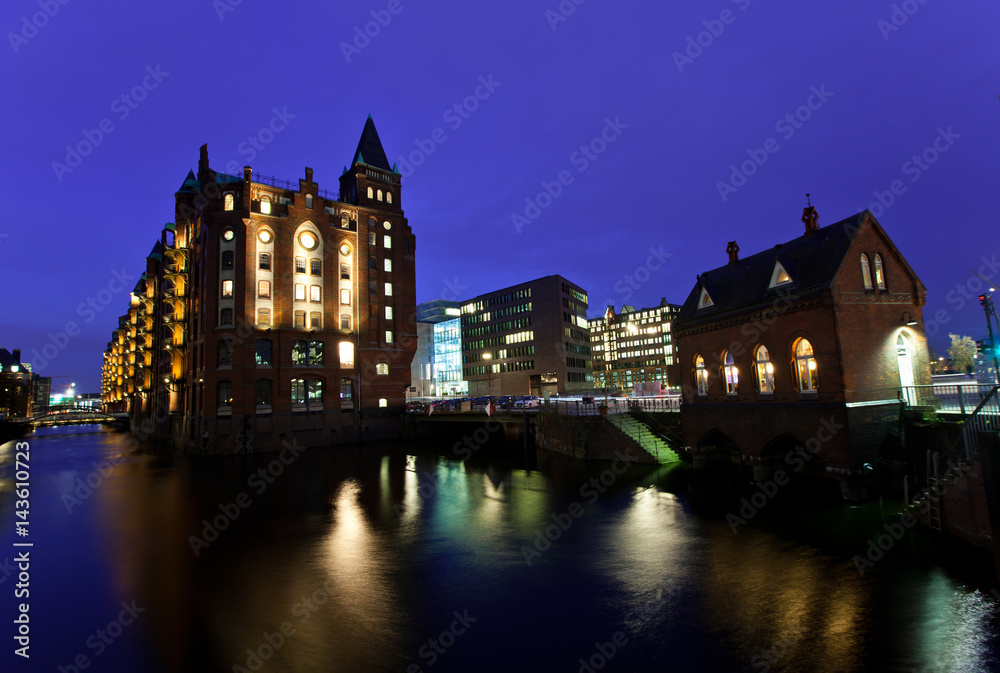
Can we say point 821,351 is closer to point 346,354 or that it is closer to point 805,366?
point 805,366

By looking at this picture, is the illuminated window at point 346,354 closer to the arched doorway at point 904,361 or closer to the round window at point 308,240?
the round window at point 308,240

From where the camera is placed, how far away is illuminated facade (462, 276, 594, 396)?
103 m

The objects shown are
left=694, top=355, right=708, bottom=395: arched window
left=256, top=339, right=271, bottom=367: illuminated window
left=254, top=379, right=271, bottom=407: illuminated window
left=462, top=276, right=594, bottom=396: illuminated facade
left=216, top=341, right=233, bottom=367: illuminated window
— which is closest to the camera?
left=694, top=355, right=708, bottom=395: arched window

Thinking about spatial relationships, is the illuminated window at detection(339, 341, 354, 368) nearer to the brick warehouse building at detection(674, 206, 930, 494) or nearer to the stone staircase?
the stone staircase

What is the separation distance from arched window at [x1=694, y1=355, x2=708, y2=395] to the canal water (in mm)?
6661

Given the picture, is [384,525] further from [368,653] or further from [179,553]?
[368,653]

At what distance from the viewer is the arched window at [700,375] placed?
2988 centimetres

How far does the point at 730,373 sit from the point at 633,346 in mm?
143310

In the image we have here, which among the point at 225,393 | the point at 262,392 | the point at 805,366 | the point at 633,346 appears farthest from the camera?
the point at 633,346

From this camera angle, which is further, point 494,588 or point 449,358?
point 449,358

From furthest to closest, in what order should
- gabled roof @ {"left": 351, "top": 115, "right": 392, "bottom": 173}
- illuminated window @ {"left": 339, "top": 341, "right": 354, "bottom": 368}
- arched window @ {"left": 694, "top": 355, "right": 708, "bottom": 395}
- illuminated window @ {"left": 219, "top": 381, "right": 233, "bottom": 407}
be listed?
gabled roof @ {"left": 351, "top": 115, "right": 392, "bottom": 173}, illuminated window @ {"left": 339, "top": 341, "right": 354, "bottom": 368}, illuminated window @ {"left": 219, "top": 381, "right": 233, "bottom": 407}, arched window @ {"left": 694, "top": 355, "right": 708, "bottom": 395}

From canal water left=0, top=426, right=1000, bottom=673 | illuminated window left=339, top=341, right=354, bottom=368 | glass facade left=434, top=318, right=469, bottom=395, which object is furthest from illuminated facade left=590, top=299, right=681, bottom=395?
canal water left=0, top=426, right=1000, bottom=673

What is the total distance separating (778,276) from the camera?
25391mm

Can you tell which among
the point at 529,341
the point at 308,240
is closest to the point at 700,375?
the point at 308,240
